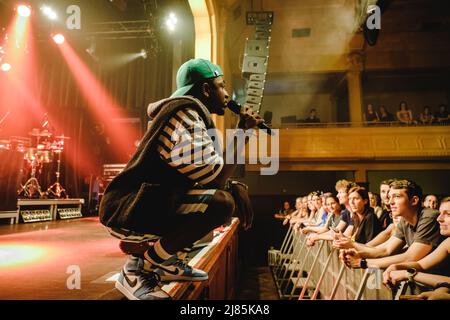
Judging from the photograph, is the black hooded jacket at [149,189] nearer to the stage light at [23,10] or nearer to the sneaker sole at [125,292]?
the sneaker sole at [125,292]

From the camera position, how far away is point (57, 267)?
6.06 ft

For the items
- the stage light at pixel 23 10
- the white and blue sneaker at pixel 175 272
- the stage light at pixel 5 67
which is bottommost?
the white and blue sneaker at pixel 175 272

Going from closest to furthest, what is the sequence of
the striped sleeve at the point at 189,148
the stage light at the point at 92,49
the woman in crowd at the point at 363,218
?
the striped sleeve at the point at 189,148
the woman in crowd at the point at 363,218
the stage light at the point at 92,49

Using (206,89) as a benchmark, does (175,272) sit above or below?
below

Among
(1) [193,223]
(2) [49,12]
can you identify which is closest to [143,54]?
(2) [49,12]

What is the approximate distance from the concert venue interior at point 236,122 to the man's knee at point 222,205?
0.41 meters

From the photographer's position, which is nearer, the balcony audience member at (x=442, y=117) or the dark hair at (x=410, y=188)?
the dark hair at (x=410, y=188)

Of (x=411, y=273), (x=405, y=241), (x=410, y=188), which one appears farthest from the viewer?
(x=405, y=241)

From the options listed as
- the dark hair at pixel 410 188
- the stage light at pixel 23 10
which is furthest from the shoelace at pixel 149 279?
the stage light at pixel 23 10

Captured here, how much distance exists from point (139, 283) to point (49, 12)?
761cm

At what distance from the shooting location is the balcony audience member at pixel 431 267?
1716 millimetres

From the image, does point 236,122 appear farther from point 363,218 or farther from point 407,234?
point 407,234
